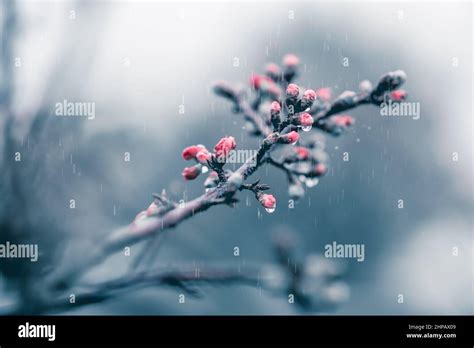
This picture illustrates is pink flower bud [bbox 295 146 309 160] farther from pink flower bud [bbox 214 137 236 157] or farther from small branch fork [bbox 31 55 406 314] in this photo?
pink flower bud [bbox 214 137 236 157]

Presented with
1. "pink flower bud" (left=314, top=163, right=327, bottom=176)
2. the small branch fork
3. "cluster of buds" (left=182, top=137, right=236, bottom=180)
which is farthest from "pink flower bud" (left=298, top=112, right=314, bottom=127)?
"pink flower bud" (left=314, top=163, right=327, bottom=176)

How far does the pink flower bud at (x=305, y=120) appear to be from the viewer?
1883 mm

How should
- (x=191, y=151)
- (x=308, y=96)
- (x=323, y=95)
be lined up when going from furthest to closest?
(x=323, y=95)
(x=191, y=151)
(x=308, y=96)

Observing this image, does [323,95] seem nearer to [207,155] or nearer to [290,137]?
[290,137]

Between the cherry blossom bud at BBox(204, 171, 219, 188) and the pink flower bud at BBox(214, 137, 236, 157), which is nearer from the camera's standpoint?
the pink flower bud at BBox(214, 137, 236, 157)

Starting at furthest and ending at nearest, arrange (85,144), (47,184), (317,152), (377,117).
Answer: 1. (377,117)
2. (85,144)
3. (47,184)
4. (317,152)

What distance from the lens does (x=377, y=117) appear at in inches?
123

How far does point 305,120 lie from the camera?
6.19ft

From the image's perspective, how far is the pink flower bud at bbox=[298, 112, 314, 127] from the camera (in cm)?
188

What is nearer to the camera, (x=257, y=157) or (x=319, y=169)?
(x=257, y=157)

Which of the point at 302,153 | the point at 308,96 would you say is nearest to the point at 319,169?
the point at 302,153
